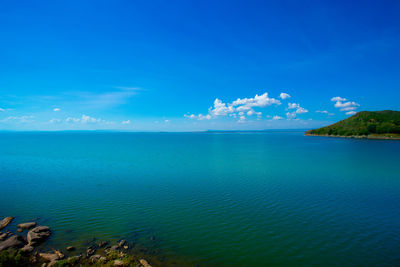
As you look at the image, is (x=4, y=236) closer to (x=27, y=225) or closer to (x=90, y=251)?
(x=27, y=225)

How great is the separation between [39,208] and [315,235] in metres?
21.7

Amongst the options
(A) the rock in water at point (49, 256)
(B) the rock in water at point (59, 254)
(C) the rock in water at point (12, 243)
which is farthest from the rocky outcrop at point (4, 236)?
(B) the rock in water at point (59, 254)

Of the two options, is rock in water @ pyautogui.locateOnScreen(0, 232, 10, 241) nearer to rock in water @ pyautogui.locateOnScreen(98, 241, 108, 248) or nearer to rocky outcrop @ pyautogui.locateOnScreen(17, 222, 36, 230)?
rocky outcrop @ pyautogui.locateOnScreen(17, 222, 36, 230)

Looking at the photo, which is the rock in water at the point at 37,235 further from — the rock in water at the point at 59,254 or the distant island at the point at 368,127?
the distant island at the point at 368,127

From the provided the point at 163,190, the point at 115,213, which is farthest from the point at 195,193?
the point at 115,213

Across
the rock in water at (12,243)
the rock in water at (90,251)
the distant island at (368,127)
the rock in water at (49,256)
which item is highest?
the distant island at (368,127)

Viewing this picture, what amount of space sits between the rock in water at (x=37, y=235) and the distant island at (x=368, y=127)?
493 feet

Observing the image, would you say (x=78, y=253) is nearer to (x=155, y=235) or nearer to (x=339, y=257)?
(x=155, y=235)

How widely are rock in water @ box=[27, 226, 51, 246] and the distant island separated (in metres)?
150

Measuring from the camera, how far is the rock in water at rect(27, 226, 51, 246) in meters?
11.2

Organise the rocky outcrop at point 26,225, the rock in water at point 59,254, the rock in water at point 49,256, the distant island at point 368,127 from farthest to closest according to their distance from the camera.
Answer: the distant island at point 368,127 < the rocky outcrop at point 26,225 < the rock in water at point 59,254 < the rock in water at point 49,256

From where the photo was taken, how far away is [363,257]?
1012 cm

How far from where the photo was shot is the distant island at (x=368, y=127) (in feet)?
379

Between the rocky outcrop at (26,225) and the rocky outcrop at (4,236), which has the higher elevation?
the rocky outcrop at (4,236)
